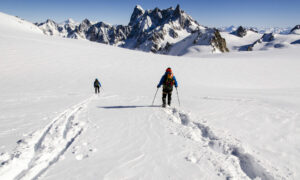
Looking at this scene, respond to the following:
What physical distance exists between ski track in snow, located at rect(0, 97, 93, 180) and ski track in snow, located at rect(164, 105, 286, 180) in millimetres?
3306

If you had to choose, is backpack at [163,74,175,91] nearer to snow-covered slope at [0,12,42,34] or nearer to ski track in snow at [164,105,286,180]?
ski track in snow at [164,105,286,180]

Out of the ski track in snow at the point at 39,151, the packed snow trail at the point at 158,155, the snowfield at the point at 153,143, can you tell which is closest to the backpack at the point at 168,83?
the snowfield at the point at 153,143

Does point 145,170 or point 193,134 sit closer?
point 145,170

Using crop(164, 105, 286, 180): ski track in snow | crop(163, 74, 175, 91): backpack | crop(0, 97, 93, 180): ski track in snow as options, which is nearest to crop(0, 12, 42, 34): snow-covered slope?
crop(163, 74, 175, 91): backpack

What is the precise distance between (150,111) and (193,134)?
128 inches

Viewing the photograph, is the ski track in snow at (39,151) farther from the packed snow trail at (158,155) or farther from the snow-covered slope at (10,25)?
the snow-covered slope at (10,25)

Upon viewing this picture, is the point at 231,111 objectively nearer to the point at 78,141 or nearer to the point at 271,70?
the point at 78,141

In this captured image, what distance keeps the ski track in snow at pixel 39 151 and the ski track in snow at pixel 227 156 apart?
10.8 ft

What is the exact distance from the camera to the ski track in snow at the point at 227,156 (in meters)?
3.79

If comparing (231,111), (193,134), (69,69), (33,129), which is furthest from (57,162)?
(69,69)

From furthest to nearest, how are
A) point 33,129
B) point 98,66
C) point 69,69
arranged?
point 98,66
point 69,69
point 33,129

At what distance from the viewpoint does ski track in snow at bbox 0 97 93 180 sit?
3.79m

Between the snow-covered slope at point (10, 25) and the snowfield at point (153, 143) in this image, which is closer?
the snowfield at point (153, 143)

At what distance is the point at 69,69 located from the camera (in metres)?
28.4
